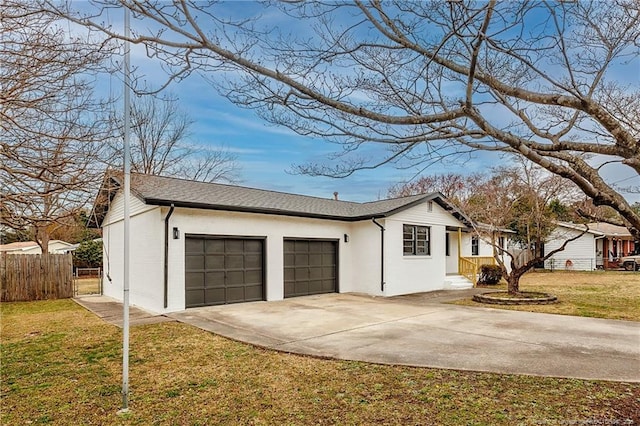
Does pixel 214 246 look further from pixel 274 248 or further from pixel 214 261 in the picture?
pixel 274 248

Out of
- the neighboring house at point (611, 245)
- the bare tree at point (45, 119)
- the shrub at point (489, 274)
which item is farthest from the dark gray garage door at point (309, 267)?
the neighboring house at point (611, 245)

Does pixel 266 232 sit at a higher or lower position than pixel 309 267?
higher

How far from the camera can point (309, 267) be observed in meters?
14.9

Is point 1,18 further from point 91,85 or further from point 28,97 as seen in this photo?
point 91,85

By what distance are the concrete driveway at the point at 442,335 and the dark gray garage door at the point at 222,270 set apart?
1.75 ft

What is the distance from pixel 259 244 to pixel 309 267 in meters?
2.41

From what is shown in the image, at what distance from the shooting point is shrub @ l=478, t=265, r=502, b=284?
1950 cm

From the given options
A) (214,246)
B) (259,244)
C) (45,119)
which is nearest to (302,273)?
(259,244)

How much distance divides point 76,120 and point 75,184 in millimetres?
945

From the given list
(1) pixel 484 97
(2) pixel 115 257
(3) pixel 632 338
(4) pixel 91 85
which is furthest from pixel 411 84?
(2) pixel 115 257

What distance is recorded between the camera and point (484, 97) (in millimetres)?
4832

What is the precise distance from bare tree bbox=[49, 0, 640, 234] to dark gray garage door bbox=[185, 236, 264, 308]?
7.86 metres

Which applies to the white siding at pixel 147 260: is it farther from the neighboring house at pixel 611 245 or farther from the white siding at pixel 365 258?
the neighboring house at pixel 611 245

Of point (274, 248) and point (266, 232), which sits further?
point (274, 248)
